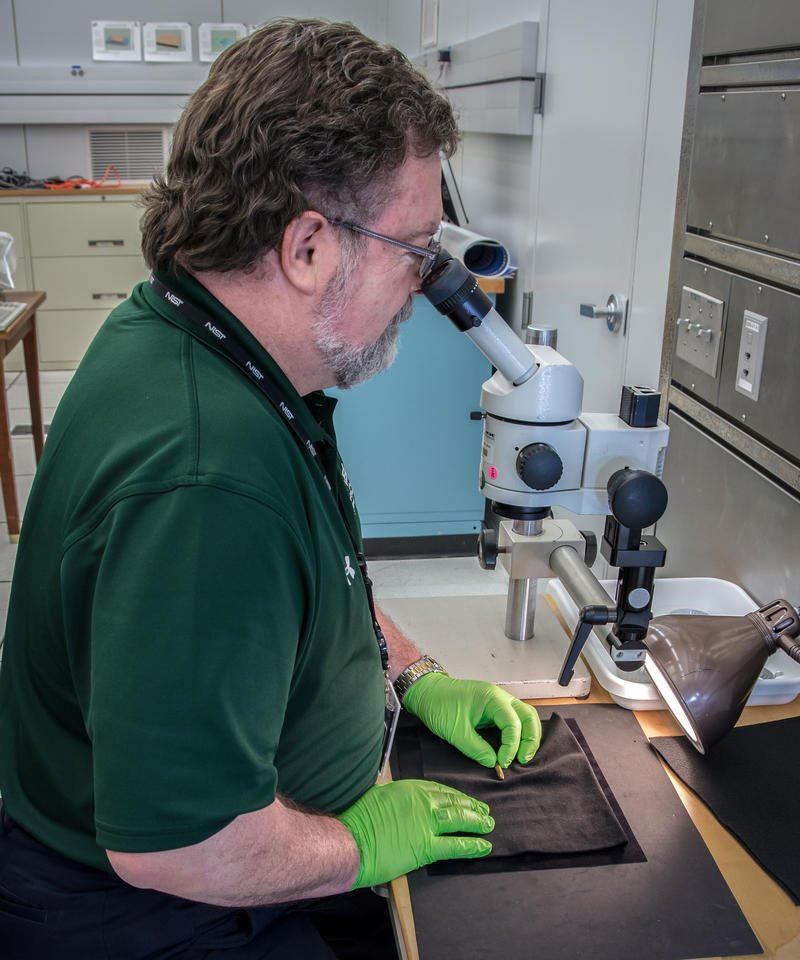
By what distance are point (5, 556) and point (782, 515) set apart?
2796 millimetres

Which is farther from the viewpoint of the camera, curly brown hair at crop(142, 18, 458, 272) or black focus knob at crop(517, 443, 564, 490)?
black focus knob at crop(517, 443, 564, 490)

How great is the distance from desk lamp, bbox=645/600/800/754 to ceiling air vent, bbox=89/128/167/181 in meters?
5.52

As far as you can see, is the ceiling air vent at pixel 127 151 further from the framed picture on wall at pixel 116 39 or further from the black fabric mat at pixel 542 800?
the black fabric mat at pixel 542 800

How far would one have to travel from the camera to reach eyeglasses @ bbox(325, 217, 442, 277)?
3.16 feet

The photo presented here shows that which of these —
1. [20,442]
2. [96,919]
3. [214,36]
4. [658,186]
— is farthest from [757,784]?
[214,36]

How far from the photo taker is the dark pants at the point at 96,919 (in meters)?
0.97

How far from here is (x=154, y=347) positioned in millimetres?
900

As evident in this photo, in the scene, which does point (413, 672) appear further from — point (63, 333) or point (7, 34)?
point (7, 34)

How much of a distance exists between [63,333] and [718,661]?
5.13 metres

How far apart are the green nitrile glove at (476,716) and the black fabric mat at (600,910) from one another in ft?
0.58

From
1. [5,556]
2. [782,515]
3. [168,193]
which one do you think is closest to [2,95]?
[5,556]

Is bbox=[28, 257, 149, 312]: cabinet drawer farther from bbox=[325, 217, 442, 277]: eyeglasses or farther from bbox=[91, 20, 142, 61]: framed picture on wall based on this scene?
bbox=[325, 217, 442, 277]: eyeglasses

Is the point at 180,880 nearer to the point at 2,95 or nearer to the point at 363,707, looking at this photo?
the point at 363,707

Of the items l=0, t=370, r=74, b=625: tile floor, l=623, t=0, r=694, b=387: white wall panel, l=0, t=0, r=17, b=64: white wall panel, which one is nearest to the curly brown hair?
l=623, t=0, r=694, b=387: white wall panel
